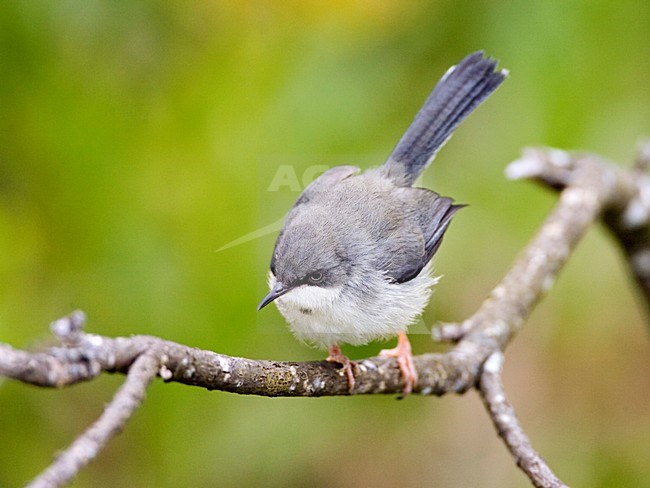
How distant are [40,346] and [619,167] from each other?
4209 mm

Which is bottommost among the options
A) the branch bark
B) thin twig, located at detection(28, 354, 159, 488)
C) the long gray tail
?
thin twig, located at detection(28, 354, 159, 488)

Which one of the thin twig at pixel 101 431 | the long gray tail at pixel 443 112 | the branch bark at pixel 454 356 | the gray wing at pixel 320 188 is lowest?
the thin twig at pixel 101 431

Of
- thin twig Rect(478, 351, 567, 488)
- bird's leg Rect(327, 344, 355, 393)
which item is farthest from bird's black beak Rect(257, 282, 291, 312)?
thin twig Rect(478, 351, 567, 488)

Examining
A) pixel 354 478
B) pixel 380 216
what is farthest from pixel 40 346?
pixel 354 478

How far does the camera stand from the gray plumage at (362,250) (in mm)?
2777

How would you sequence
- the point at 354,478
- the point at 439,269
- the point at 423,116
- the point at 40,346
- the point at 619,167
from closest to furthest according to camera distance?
the point at 40,346, the point at 423,116, the point at 439,269, the point at 354,478, the point at 619,167

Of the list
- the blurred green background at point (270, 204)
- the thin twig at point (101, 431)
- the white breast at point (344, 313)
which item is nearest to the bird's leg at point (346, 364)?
the white breast at point (344, 313)

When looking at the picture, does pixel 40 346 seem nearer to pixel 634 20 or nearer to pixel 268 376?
pixel 268 376

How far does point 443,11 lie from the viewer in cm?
471

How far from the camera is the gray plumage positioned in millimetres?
2777

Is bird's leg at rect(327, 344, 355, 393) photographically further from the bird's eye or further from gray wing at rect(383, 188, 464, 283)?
gray wing at rect(383, 188, 464, 283)

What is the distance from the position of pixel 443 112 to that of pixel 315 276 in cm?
127

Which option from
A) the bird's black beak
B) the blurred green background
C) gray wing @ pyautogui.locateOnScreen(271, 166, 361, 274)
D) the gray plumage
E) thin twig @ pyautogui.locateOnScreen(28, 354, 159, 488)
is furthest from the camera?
the blurred green background

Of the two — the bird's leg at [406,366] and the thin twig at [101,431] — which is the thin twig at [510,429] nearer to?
the bird's leg at [406,366]
